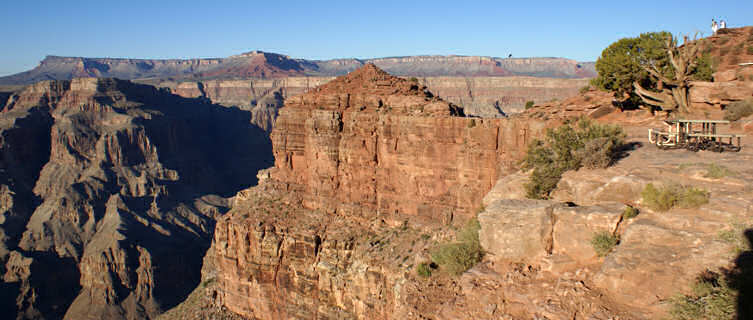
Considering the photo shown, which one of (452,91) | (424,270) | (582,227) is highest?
(452,91)

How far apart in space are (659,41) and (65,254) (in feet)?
274

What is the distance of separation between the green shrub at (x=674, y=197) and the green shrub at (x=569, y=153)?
3758 millimetres

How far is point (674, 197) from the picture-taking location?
1244 cm

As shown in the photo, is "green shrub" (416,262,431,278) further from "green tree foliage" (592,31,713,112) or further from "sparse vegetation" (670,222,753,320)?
"green tree foliage" (592,31,713,112)

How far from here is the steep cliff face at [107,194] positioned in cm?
6675

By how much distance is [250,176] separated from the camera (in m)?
126

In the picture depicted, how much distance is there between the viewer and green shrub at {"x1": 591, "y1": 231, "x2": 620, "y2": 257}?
1206 centimetres

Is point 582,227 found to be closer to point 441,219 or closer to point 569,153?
point 569,153

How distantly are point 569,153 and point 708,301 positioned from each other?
885 centimetres

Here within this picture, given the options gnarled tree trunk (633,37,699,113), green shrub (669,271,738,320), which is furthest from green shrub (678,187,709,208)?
gnarled tree trunk (633,37,699,113)

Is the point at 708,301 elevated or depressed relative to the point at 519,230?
depressed

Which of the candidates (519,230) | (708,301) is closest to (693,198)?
(708,301)

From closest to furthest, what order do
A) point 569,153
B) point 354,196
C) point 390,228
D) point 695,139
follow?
1. point 569,153
2. point 695,139
3. point 390,228
4. point 354,196

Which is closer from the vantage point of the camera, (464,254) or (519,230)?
(519,230)
